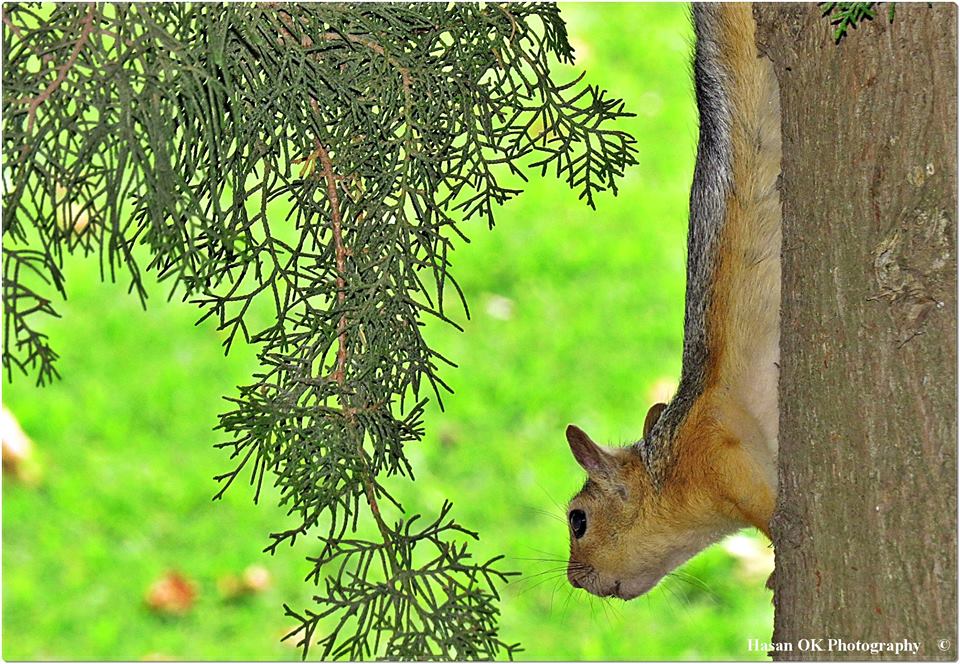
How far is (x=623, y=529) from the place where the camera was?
2.44 meters

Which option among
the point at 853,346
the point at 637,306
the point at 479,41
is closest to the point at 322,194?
the point at 479,41

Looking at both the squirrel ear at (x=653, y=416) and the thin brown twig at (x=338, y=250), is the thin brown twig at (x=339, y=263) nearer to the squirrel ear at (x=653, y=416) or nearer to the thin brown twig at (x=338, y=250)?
the thin brown twig at (x=338, y=250)

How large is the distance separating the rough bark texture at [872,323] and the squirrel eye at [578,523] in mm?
1076

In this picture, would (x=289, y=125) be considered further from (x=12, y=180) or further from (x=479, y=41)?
(x=12, y=180)

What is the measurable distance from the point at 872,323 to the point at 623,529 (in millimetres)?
1202

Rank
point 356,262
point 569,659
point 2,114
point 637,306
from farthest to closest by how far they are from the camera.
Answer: point 637,306
point 569,659
point 356,262
point 2,114

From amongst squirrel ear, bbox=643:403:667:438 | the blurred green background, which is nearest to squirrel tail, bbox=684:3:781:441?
squirrel ear, bbox=643:403:667:438

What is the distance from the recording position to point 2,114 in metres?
1.23

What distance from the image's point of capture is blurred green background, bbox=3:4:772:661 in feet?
10.4

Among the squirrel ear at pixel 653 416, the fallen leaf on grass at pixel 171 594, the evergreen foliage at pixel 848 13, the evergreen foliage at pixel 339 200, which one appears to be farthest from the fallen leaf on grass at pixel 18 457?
the evergreen foliage at pixel 848 13

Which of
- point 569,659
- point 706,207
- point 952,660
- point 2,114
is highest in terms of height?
point 706,207

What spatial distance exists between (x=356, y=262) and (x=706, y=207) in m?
0.76

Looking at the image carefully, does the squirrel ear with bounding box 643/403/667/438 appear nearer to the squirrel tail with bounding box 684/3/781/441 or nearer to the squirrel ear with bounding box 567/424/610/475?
the squirrel ear with bounding box 567/424/610/475

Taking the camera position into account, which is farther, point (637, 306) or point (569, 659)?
point (637, 306)
